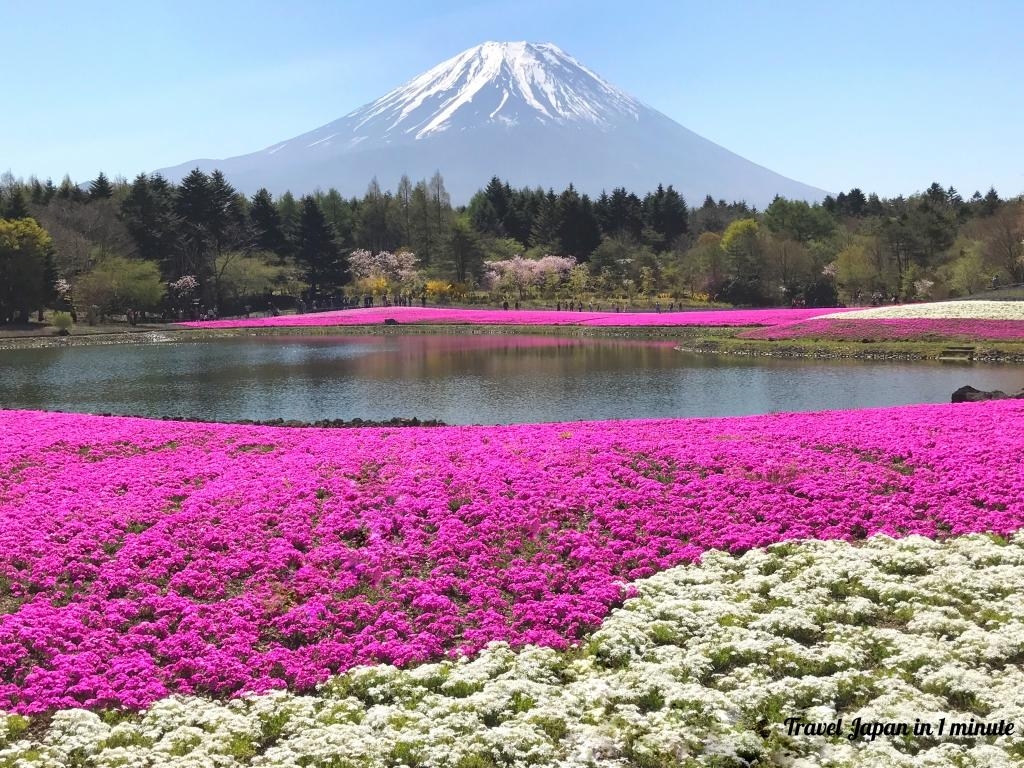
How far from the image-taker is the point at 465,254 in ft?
358

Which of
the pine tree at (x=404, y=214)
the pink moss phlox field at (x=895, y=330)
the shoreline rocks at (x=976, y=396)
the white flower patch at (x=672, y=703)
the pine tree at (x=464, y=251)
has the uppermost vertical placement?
the pine tree at (x=404, y=214)

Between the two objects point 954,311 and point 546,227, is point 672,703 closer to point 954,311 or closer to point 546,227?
point 954,311

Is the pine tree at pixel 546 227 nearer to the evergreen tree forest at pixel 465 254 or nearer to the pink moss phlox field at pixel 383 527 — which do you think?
the evergreen tree forest at pixel 465 254

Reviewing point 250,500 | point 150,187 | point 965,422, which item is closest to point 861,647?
point 250,500

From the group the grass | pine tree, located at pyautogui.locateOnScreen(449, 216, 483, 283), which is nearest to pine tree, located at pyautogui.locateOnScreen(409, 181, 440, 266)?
pine tree, located at pyautogui.locateOnScreen(449, 216, 483, 283)

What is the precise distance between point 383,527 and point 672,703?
628 centimetres

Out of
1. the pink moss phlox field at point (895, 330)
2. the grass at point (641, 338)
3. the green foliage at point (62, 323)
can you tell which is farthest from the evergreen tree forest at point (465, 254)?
the pink moss phlox field at point (895, 330)

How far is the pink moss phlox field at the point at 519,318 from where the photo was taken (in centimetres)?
6938

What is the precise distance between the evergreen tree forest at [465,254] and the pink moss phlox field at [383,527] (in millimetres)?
68984

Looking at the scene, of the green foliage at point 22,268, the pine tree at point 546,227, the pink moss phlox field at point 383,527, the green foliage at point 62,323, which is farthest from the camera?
the pine tree at point 546,227

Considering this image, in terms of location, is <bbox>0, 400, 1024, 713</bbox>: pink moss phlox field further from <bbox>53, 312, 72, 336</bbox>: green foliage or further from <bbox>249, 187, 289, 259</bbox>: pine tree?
<bbox>249, 187, 289, 259</bbox>: pine tree

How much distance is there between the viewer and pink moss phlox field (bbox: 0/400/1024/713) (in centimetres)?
1043

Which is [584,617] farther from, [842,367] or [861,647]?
[842,367]

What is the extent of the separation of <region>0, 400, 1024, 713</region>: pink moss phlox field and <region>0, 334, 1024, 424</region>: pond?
10875mm
